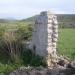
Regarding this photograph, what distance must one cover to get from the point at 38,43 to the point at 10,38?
1.89m

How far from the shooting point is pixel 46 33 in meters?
20.3

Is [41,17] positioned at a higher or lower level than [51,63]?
higher

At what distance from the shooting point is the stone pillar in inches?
798

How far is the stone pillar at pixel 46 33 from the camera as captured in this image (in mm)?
20281

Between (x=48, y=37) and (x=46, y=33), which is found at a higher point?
(x=46, y=33)

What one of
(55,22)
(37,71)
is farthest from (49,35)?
(37,71)

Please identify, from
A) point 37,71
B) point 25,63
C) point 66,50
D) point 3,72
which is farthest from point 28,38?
point 37,71

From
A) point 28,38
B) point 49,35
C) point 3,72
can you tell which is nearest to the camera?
point 3,72

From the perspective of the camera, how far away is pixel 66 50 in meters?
25.7

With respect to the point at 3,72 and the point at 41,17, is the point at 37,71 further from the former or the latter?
the point at 41,17

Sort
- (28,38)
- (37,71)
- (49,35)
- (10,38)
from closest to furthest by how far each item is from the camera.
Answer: (37,71)
(49,35)
(10,38)
(28,38)

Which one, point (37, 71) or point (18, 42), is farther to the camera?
point (18, 42)

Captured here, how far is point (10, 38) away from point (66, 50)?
5.35m

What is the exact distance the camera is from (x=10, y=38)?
21.8 metres
